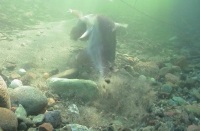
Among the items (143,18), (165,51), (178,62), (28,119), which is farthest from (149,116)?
(143,18)

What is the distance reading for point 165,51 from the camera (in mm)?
12461

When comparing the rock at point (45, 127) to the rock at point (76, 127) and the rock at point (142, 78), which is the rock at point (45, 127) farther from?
the rock at point (142, 78)

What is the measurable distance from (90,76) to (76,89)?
132 centimetres

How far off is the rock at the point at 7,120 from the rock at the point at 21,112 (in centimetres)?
32

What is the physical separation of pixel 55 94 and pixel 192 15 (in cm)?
1787

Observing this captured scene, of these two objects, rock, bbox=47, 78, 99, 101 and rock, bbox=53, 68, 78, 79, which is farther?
rock, bbox=53, 68, 78, 79

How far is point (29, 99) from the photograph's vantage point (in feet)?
19.0

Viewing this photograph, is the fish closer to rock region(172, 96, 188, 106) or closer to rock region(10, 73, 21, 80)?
rock region(172, 96, 188, 106)

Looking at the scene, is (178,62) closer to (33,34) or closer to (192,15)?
(33,34)

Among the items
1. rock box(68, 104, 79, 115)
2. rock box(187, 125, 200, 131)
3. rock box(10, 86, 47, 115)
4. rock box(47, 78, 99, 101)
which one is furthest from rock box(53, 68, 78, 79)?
rock box(187, 125, 200, 131)

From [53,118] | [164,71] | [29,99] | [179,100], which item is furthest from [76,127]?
[164,71]

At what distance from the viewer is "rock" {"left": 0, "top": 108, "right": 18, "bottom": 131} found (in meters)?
4.77

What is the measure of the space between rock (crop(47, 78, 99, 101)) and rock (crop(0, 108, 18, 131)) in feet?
6.00

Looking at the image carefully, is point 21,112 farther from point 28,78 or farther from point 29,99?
point 28,78
